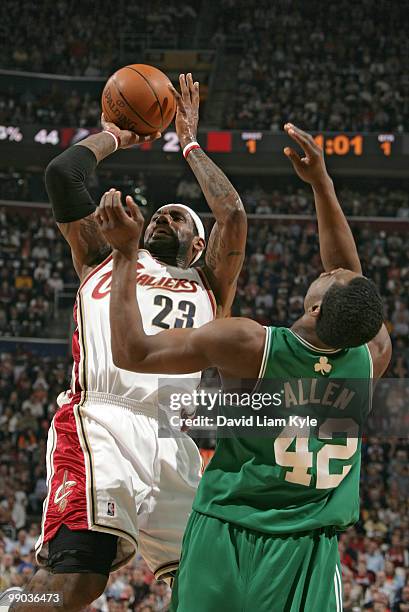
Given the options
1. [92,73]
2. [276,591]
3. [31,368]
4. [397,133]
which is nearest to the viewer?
[276,591]

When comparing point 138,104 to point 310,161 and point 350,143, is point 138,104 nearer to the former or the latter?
point 310,161

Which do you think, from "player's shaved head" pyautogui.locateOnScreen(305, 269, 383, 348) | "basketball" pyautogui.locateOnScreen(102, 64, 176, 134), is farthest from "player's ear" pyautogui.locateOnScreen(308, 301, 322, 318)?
"basketball" pyautogui.locateOnScreen(102, 64, 176, 134)

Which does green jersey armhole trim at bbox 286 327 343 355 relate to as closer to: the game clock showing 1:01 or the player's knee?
the player's knee

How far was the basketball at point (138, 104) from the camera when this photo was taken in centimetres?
451

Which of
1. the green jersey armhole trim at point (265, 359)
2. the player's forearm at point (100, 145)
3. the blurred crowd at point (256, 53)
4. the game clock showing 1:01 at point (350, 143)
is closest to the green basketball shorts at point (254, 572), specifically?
the green jersey armhole trim at point (265, 359)

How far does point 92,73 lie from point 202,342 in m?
19.9

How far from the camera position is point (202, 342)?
9.02 ft

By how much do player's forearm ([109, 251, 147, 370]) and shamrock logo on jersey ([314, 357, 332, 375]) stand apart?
547 millimetres

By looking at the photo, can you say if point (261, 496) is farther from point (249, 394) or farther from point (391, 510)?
point (391, 510)

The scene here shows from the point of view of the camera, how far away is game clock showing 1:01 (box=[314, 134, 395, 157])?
18703 mm

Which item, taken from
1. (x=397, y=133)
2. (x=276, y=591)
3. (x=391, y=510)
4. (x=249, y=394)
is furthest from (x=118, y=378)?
(x=397, y=133)

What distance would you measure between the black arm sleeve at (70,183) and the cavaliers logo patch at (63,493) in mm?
1237

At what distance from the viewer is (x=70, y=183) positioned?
4.04 meters

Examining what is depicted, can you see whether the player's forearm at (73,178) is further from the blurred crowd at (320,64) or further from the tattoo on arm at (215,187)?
the blurred crowd at (320,64)
